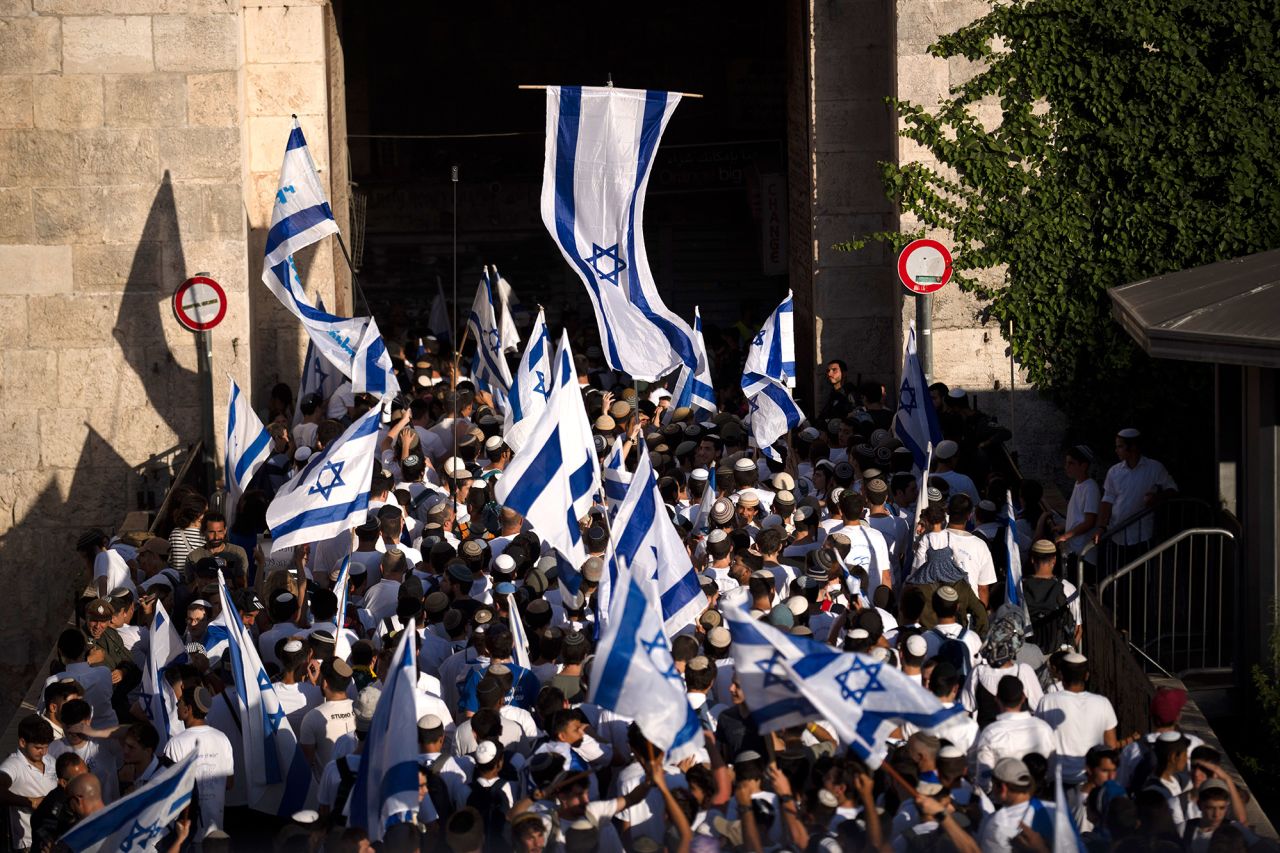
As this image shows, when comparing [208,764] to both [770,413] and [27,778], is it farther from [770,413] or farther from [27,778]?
[770,413]

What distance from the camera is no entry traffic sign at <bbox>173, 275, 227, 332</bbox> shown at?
16969 millimetres

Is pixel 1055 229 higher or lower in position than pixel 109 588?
higher

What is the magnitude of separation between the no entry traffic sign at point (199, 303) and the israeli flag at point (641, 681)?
9.52 m

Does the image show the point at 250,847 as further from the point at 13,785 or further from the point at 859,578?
the point at 859,578


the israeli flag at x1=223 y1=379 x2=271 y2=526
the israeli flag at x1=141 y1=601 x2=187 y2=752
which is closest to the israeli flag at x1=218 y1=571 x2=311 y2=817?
the israeli flag at x1=141 y1=601 x2=187 y2=752

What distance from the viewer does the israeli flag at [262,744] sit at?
9.77 metres

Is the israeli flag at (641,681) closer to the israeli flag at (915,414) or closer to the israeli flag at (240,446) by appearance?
the israeli flag at (915,414)

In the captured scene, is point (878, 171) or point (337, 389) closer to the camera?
point (337, 389)

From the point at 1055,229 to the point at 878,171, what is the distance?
2.19 m

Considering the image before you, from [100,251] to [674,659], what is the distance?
10467 millimetres

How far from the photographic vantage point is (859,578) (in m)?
11.5

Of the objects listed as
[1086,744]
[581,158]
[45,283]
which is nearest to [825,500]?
[581,158]

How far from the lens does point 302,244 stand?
16.8 m

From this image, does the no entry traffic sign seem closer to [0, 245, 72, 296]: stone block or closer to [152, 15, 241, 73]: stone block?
[0, 245, 72, 296]: stone block
